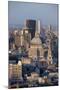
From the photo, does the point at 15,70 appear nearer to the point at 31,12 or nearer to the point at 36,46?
the point at 36,46

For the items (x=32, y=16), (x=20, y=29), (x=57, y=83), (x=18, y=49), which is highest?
(x=32, y=16)

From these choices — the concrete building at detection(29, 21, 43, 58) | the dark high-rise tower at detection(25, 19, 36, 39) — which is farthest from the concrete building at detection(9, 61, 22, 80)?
the dark high-rise tower at detection(25, 19, 36, 39)

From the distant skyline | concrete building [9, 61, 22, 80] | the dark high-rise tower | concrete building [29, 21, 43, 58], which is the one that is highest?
the distant skyline

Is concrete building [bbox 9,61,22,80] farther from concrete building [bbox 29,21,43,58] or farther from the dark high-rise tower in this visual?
the dark high-rise tower

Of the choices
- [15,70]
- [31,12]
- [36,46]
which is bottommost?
[15,70]

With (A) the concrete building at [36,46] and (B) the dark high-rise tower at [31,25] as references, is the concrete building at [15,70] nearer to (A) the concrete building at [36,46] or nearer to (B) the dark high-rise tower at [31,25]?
(A) the concrete building at [36,46]

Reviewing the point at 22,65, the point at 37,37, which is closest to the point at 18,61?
the point at 22,65

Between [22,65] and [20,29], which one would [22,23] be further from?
[22,65]

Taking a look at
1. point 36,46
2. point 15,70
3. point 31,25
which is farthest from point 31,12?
point 15,70
